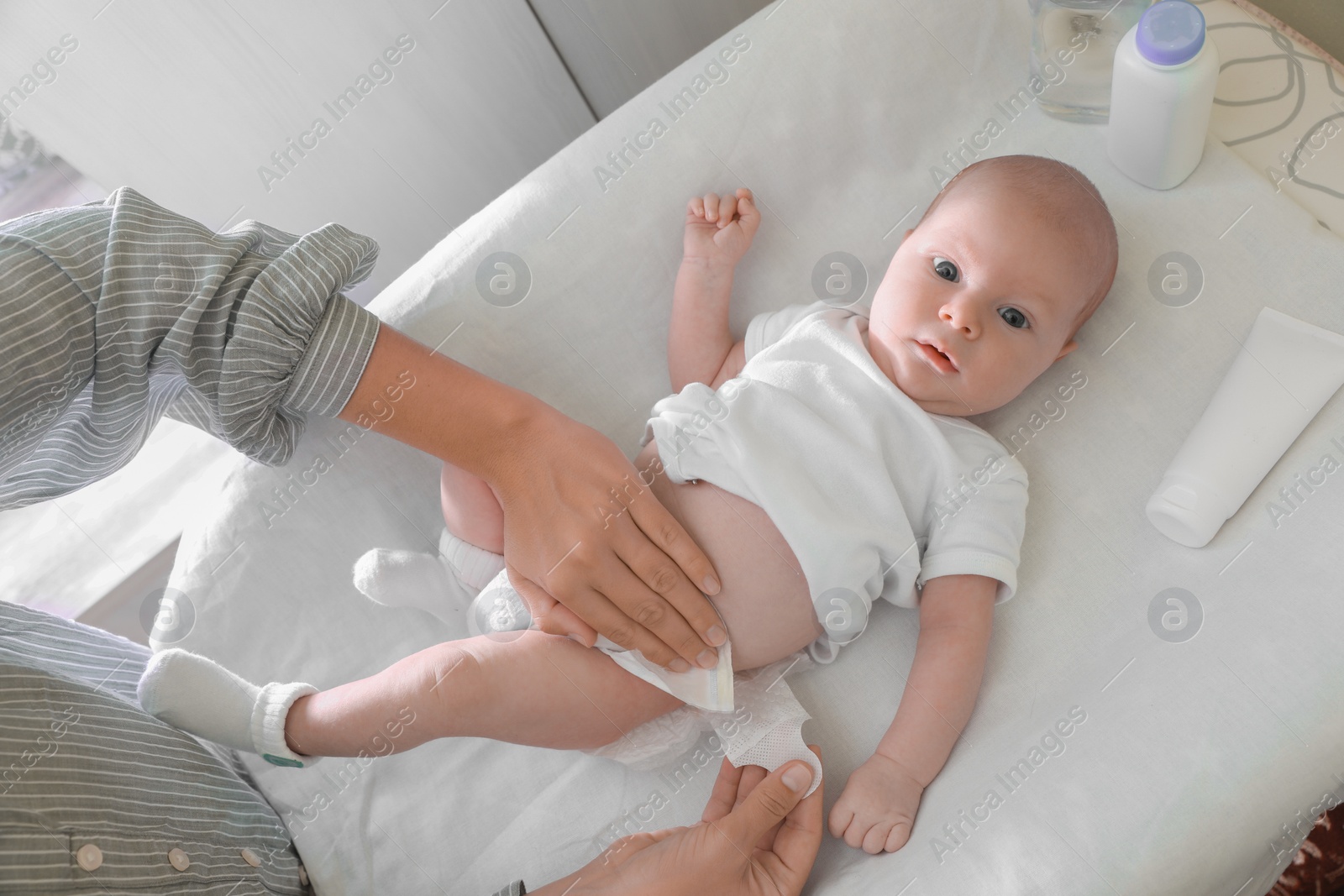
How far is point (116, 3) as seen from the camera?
1.32 metres

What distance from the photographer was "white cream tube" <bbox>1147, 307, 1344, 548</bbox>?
105 cm

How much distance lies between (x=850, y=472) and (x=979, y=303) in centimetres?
23

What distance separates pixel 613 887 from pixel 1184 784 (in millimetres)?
530

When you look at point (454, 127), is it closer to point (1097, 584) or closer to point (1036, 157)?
point (1036, 157)

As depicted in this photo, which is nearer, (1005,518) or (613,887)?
(613,887)

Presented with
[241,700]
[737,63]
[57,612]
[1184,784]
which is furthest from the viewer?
[57,612]

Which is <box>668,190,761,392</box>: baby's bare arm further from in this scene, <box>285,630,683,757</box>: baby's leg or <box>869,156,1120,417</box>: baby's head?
<box>285,630,683,757</box>: baby's leg

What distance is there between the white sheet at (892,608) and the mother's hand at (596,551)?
20 cm

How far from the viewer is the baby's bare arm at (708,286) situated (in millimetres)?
1235

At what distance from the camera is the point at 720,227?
1.24m

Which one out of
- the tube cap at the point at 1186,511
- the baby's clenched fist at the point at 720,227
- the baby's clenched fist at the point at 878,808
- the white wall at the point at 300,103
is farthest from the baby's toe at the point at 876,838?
the white wall at the point at 300,103

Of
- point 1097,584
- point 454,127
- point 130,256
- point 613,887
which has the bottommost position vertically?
point 1097,584

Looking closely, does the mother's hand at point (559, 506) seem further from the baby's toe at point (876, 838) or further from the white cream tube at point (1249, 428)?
the white cream tube at point (1249, 428)

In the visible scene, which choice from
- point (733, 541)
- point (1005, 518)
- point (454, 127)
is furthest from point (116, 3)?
point (1005, 518)
